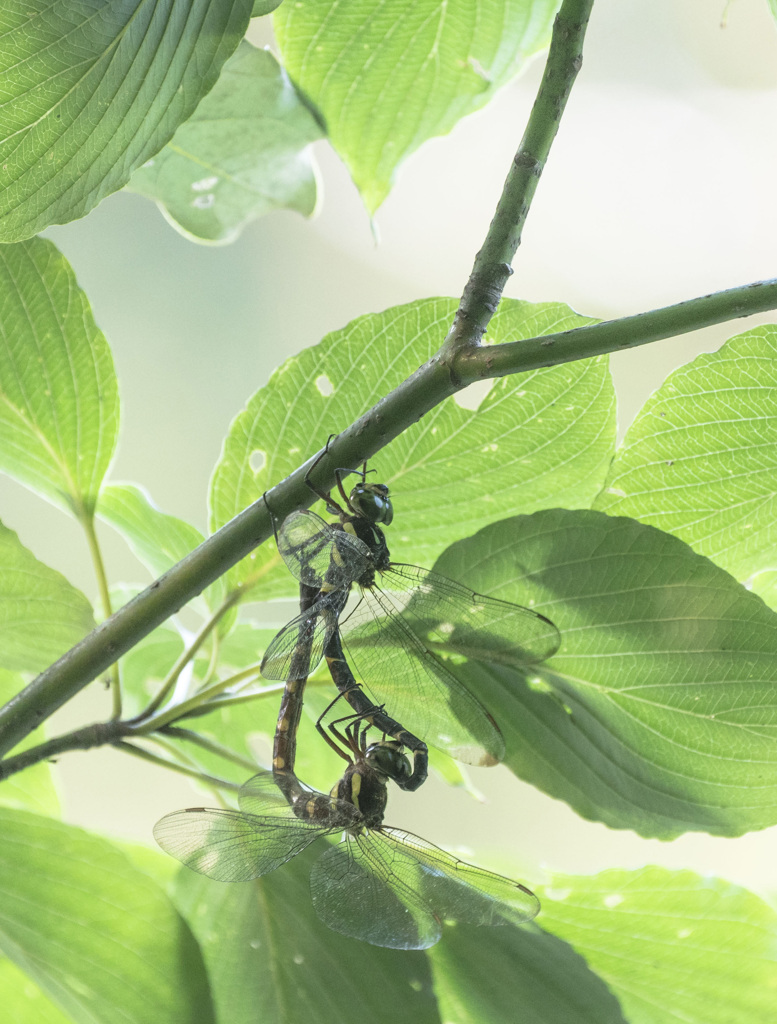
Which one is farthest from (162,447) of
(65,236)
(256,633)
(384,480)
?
(384,480)

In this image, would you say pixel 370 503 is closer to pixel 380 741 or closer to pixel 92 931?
pixel 380 741

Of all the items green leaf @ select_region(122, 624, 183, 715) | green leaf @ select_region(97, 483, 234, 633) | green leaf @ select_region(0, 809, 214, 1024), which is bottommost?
green leaf @ select_region(0, 809, 214, 1024)

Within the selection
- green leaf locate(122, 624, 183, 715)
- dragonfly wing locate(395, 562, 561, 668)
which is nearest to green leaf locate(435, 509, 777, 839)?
dragonfly wing locate(395, 562, 561, 668)

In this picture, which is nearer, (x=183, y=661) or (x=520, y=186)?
(x=520, y=186)

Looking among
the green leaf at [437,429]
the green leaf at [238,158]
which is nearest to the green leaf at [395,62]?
the green leaf at [238,158]

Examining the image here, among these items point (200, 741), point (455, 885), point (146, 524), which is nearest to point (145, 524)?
point (146, 524)

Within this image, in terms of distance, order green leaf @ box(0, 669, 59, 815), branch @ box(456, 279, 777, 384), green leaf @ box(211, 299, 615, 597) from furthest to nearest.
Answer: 1. green leaf @ box(0, 669, 59, 815)
2. green leaf @ box(211, 299, 615, 597)
3. branch @ box(456, 279, 777, 384)

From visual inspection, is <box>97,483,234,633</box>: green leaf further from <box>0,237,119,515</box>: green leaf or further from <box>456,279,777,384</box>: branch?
<box>456,279,777,384</box>: branch
